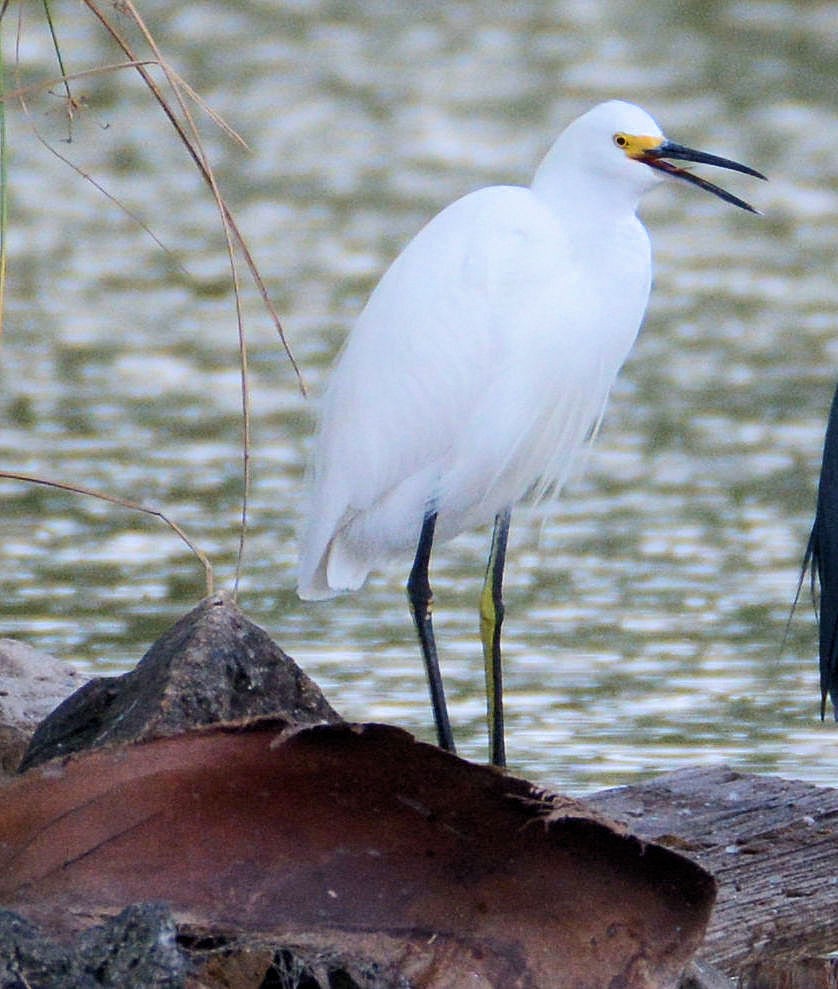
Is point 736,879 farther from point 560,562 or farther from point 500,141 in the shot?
point 500,141

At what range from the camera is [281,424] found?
9.05 meters

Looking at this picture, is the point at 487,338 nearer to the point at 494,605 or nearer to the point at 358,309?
the point at 494,605

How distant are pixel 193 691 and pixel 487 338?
1.46 metres

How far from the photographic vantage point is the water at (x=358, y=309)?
649cm

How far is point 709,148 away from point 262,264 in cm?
322

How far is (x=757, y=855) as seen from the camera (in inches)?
162

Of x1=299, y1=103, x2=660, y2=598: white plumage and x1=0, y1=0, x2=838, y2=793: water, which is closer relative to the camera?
x1=299, y1=103, x2=660, y2=598: white plumage

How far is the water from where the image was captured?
255 inches

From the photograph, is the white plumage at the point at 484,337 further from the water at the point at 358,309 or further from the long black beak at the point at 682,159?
the water at the point at 358,309

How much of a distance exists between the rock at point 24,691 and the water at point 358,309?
1192mm

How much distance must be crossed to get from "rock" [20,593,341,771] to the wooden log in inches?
26.7

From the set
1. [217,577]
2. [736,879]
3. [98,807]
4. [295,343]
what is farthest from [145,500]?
[98,807]

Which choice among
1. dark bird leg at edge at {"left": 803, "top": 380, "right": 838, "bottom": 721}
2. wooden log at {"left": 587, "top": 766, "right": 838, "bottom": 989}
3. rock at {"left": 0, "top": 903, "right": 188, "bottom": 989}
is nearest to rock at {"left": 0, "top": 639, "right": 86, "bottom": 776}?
wooden log at {"left": 587, "top": 766, "right": 838, "bottom": 989}

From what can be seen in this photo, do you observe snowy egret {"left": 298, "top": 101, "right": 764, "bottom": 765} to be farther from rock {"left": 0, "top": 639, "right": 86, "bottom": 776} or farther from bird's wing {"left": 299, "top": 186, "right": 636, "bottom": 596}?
rock {"left": 0, "top": 639, "right": 86, "bottom": 776}
